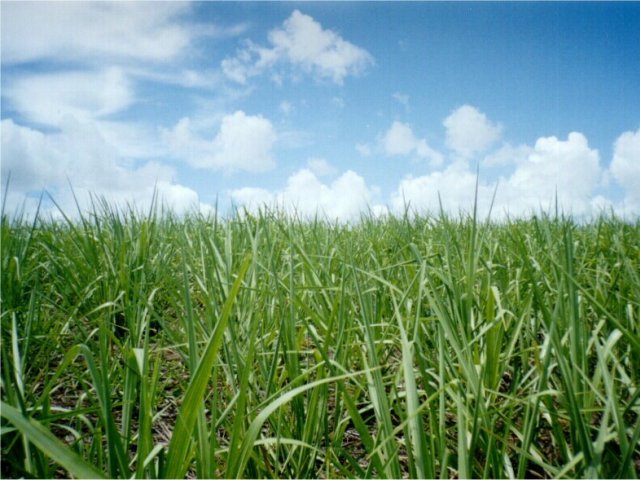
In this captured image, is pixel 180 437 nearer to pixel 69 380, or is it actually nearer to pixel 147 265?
pixel 69 380

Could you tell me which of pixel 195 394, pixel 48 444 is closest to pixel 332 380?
pixel 195 394

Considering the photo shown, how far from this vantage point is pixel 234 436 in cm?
67

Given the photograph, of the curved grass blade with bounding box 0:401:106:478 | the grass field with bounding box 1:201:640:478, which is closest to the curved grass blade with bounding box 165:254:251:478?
the grass field with bounding box 1:201:640:478

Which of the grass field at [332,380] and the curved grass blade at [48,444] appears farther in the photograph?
the grass field at [332,380]

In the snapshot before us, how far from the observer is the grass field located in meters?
0.67

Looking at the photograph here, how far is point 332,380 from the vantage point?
33.4 inches

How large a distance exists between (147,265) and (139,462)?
1244 mm

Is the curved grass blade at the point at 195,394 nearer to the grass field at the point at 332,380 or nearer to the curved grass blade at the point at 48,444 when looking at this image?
the grass field at the point at 332,380

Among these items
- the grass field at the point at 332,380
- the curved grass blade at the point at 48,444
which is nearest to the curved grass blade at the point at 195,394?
the grass field at the point at 332,380

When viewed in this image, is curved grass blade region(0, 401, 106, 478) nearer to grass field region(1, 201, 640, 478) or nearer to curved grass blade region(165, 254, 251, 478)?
grass field region(1, 201, 640, 478)

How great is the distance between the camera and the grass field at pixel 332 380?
0.67 m

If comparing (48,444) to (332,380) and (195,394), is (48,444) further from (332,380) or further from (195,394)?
(332,380)

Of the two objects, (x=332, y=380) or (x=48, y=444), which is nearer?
(x=48, y=444)

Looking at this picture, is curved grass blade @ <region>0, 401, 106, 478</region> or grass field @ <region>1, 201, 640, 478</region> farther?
grass field @ <region>1, 201, 640, 478</region>
